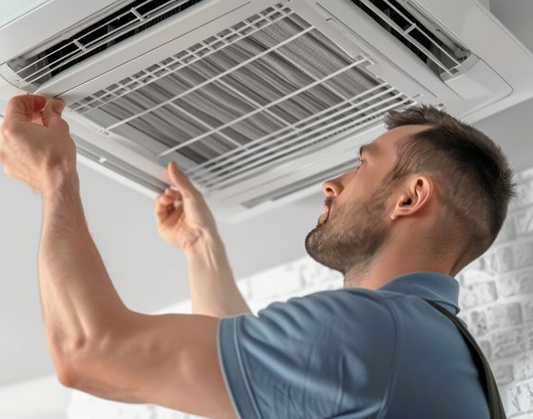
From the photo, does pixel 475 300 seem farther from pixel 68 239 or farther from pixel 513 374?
pixel 68 239

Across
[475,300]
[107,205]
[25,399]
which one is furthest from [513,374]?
[25,399]

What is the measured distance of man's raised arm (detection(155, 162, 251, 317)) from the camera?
237 cm

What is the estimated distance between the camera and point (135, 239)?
2.78 metres

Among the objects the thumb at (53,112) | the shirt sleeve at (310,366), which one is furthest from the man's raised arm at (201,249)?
the shirt sleeve at (310,366)

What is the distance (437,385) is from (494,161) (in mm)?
460

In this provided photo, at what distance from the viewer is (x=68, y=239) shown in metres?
1.67

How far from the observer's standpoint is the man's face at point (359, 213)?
1860 mm

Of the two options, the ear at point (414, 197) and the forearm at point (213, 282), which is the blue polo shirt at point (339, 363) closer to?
the ear at point (414, 197)

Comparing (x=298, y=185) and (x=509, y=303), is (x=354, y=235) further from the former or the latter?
(x=509, y=303)

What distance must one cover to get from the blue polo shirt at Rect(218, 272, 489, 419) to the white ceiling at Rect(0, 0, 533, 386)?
84 centimetres

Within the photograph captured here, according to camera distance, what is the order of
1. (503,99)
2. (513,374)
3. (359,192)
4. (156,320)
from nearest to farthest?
(156,320) < (359,192) < (503,99) < (513,374)

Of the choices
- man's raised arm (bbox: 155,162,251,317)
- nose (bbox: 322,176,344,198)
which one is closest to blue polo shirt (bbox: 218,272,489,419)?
nose (bbox: 322,176,344,198)

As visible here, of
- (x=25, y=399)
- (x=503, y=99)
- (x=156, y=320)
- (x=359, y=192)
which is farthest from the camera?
(x=25, y=399)

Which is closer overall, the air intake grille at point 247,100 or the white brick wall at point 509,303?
the air intake grille at point 247,100
